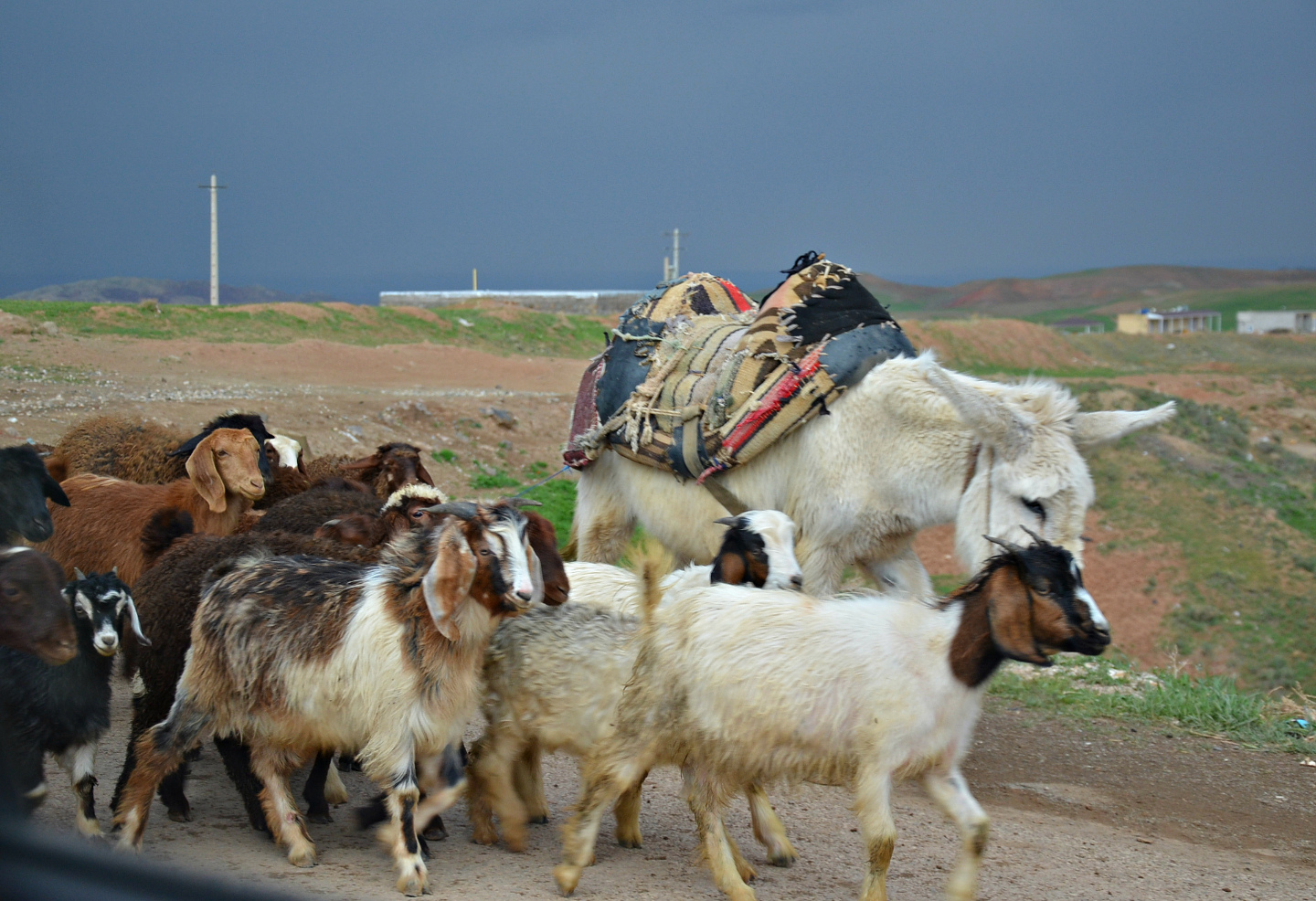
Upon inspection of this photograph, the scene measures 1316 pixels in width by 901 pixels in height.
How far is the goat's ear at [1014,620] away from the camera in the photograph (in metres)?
4.24

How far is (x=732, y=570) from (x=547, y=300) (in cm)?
5458

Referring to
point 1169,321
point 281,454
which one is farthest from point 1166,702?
point 1169,321

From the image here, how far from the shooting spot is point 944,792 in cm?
433

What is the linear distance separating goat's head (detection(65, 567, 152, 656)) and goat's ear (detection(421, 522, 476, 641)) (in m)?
1.36

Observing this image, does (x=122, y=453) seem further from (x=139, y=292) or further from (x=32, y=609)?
(x=139, y=292)

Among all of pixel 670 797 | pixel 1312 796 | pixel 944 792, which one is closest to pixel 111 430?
pixel 670 797

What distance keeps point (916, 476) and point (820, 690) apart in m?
1.84

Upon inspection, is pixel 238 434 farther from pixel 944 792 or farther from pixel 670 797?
pixel 944 792

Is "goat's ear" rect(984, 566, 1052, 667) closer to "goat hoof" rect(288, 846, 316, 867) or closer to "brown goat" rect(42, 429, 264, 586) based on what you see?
"goat hoof" rect(288, 846, 316, 867)

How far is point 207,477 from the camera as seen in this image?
7.36 m

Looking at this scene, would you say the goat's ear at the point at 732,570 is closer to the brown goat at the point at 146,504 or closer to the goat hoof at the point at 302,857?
the goat hoof at the point at 302,857

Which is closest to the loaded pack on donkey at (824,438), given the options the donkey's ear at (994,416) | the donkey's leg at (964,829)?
the donkey's ear at (994,416)

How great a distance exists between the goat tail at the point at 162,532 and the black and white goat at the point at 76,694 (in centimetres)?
Result: 119

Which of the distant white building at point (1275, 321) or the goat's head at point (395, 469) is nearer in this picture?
the goat's head at point (395, 469)
